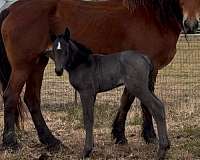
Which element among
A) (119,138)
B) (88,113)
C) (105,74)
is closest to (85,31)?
(105,74)

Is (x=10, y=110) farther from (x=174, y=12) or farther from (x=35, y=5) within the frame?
(x=174, y=12)

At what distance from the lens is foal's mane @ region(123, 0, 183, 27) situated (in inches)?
223

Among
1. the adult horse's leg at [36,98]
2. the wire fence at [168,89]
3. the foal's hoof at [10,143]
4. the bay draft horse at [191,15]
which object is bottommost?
the wire fence at [168,89]

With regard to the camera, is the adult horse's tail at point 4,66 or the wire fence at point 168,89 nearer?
the adult horse's tail at point 4,66

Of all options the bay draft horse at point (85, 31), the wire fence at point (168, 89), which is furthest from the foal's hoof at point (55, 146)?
the wire fence at point (168, 89)

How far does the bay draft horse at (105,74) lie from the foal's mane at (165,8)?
30.9 inches

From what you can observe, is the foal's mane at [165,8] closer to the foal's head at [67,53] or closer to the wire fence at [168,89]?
the foal's head at [67,53]

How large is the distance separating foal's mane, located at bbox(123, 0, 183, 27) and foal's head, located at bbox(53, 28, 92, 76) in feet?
2.99

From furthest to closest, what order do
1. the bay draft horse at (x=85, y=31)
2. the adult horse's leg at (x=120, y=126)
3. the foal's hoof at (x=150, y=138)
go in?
the foal's hoof at (x=150, y=138) < the adult horse's leg at (x=120, y=126) < the bay draft horse at (x=85, y=31)

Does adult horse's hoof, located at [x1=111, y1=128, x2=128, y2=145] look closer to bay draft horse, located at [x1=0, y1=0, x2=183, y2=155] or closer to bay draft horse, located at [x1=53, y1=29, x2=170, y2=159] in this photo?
bay draft horse, located at [x1=0, y1=0, x2=183, y2=155]

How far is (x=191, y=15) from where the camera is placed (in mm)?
5340

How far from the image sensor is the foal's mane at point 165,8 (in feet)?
18.6

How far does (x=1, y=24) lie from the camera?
5949mm

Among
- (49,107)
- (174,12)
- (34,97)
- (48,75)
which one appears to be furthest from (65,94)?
(174,12)
